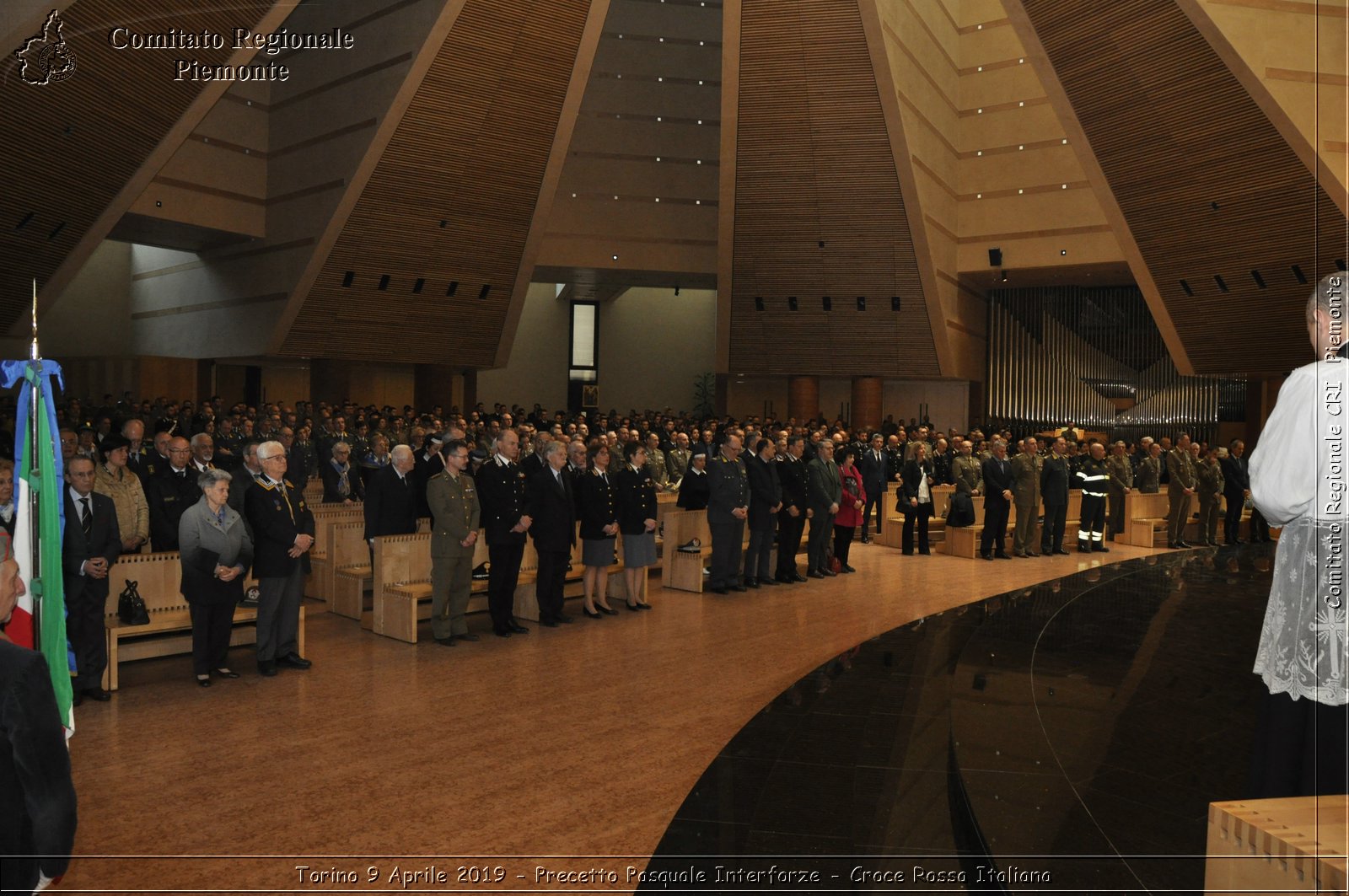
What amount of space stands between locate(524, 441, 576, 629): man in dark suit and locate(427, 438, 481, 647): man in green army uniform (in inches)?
21.2

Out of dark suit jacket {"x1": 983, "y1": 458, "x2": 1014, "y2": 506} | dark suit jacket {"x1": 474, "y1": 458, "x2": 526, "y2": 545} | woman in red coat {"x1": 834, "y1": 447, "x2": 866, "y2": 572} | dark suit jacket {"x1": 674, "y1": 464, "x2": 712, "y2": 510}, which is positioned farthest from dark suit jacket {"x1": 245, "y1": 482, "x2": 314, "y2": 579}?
dark suit jacket {"x1": 983, "y1": 458, "x2": 1014, "y2": 506}

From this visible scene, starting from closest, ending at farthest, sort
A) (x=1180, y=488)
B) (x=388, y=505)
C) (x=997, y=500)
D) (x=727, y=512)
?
(x=388, y=505) → (x=727, y=512) → (x=997, y=500) → (x=1180, y=488)

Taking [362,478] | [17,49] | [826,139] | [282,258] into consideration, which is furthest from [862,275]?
[17,49]

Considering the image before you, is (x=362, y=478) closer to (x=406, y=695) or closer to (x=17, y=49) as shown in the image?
(x=406, y=695)

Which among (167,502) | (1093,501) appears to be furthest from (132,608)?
(1093,501)

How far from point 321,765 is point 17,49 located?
11.3 meters

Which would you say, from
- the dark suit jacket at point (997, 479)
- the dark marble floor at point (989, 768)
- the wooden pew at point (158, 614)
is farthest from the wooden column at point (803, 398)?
the wooden pew at point (158, 614)

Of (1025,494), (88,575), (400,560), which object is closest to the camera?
(88,575)

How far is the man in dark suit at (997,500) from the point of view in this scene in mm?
11562

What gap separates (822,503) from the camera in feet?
33.1

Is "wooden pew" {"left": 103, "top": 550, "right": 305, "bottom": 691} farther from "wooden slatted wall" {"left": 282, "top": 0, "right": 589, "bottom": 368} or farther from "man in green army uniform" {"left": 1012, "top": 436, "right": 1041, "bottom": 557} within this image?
"wooden slatted wall" {"left": 282, "top": 0, "right": 589, "bottom": 368}

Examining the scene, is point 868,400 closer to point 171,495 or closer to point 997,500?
point 997,500

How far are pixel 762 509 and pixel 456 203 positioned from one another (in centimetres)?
1137

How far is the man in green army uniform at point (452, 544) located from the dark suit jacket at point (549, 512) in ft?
1.68
